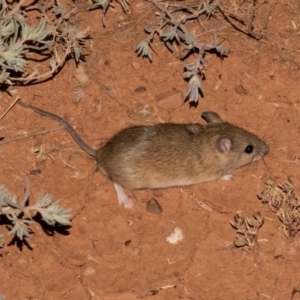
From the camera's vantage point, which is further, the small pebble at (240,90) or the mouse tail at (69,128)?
the small pebble at (240,90)

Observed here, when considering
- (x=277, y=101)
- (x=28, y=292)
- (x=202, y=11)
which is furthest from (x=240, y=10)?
(x=28, y=292)

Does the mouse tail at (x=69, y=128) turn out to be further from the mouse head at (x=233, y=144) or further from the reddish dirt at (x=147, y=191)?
the mouse head at (x=233, y=144)

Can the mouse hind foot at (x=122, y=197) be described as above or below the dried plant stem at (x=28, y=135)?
below

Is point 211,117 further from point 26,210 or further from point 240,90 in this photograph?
point 26,210

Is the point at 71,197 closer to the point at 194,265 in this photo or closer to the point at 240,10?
the point at 194,265

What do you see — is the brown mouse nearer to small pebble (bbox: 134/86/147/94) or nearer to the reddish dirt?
the reddish dirt

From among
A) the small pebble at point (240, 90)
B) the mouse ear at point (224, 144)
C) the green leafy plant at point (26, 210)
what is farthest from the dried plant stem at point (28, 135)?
the small pebble at point (240, 90)

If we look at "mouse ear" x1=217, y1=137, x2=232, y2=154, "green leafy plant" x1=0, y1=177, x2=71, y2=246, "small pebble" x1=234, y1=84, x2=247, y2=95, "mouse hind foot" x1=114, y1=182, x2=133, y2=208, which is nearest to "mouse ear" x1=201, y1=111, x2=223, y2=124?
"mouse ear" x1=217, y1=137, x2=232, y2=154

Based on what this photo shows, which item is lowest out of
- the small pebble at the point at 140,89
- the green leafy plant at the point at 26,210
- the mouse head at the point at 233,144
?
the mouse head at the point at 233,144
